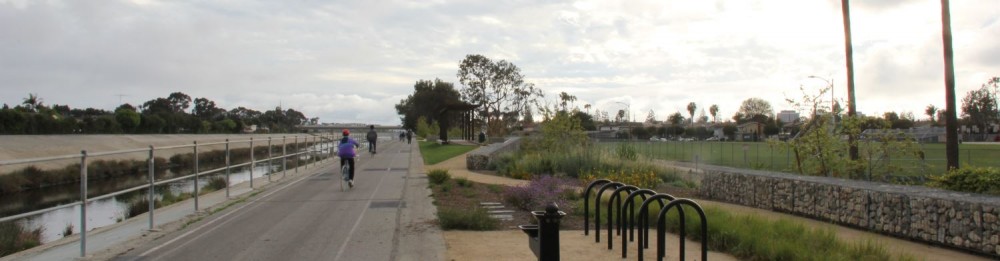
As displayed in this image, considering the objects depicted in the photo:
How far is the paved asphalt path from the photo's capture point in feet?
29.1

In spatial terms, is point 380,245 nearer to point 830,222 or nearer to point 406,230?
point 406,230

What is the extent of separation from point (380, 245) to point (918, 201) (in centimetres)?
761

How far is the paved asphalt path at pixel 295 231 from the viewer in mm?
8883

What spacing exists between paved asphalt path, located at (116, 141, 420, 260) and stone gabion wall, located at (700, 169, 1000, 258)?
24.1 ft

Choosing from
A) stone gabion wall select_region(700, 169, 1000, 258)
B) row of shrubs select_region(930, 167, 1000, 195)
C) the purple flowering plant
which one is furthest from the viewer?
the purple flowering plant

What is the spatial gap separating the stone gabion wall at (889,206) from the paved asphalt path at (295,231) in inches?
290

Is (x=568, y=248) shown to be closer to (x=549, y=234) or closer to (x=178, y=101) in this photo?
(x=549, y=234)

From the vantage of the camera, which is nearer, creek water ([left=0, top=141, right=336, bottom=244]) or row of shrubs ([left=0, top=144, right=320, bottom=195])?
creek water ([left=0, top=141, right=336, bottom=244])

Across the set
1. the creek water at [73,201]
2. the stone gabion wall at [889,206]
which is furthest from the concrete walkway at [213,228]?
the stone gabion wall at [889,206]

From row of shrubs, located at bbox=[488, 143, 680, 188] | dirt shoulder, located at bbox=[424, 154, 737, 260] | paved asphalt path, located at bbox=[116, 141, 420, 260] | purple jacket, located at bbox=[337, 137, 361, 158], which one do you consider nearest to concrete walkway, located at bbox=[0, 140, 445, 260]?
paved asphalt path, located at bbox=[116, 141, 420, 260]

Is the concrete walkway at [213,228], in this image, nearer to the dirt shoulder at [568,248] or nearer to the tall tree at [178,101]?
the dirt shoulder at [568,248]

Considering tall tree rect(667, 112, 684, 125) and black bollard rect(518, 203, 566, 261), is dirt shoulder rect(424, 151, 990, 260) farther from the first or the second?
tall tree rect(667, 112, 684, 125)

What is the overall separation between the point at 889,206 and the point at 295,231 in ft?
29.4

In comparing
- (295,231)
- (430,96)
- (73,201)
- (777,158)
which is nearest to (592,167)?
(295,231)
